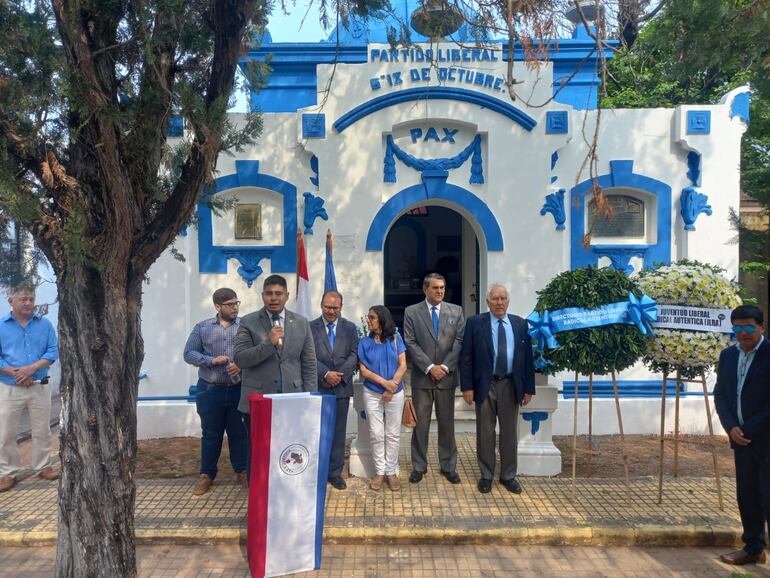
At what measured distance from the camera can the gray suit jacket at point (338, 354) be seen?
18.5 feet

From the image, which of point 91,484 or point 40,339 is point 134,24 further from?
point 40,339

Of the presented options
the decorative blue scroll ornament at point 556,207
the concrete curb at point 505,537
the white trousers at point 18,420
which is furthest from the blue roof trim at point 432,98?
the concrete curb at point 505,537

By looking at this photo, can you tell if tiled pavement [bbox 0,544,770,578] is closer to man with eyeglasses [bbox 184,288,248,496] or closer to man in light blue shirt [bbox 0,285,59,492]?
man with eyeglasses [bbox 184,288,248,496]

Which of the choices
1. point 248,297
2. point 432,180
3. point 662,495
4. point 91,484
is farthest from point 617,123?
point 91,484

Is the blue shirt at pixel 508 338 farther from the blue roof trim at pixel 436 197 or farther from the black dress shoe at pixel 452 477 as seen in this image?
the blue roof trim at pixel 436 197

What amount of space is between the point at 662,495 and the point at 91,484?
4778 mm

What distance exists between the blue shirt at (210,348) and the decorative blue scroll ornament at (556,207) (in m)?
4.25

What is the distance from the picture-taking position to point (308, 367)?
4906mm

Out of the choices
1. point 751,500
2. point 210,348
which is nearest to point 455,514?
point 751,500

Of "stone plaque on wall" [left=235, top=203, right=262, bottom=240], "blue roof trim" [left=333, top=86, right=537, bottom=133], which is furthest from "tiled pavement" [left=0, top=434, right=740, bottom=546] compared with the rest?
"blue roof trim" [left=333, top=86, right=537, bottom=133]

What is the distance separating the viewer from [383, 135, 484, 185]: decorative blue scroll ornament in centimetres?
765

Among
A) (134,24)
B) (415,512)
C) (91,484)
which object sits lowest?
(415,512)

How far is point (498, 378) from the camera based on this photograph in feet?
18.3

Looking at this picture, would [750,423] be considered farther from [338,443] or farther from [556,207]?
[556,207]
